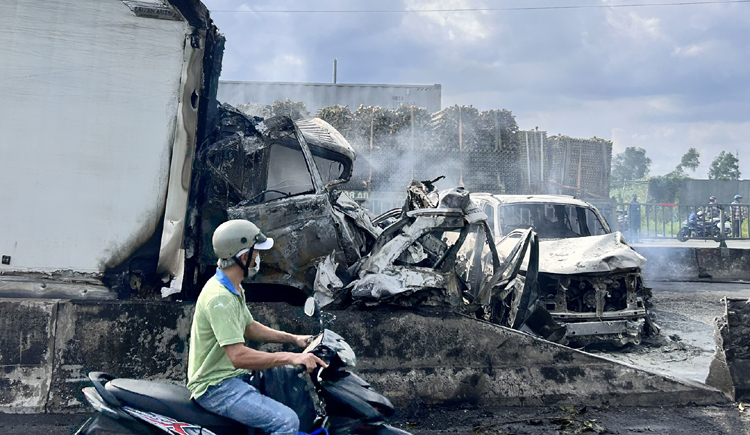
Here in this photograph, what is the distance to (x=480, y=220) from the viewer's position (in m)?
5.45

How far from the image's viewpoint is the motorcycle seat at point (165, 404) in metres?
2.54

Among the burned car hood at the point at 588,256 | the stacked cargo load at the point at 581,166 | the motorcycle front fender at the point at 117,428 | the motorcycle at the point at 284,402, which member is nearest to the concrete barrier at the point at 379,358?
the motorcycle at the point at 284,402

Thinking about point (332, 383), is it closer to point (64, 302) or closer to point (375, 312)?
point (375, 312)

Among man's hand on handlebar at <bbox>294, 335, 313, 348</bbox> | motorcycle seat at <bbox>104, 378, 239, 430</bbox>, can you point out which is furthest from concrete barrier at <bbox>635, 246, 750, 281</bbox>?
motorcycle seat at <bbox>104, 378, 239, 430</bbox>

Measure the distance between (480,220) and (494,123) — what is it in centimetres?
1179

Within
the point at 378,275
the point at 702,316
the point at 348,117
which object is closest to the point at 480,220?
the point at 378,275

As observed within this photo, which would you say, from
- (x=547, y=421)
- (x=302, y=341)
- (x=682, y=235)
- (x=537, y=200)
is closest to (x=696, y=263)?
(x=537, y=200)

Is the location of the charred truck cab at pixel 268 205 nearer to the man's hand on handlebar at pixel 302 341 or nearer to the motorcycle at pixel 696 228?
the man's hand on handlebar at pixel 302 341

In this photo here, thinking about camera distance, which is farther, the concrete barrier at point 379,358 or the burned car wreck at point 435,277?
the burned car wreck at point 435,277

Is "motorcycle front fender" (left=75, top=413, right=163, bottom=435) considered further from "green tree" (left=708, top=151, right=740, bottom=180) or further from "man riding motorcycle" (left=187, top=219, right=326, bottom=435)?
"green tree" (left=708, top=151, right=740, bottom=180)

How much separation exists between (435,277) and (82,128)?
3243mm

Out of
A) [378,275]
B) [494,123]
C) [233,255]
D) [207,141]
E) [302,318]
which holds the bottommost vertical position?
[302,318]

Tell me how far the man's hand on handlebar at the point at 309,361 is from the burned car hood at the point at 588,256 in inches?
186

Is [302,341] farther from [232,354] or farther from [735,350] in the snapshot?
[735,350]
